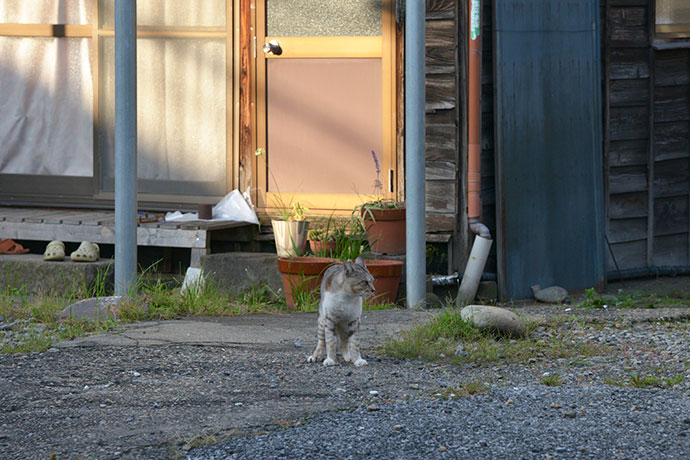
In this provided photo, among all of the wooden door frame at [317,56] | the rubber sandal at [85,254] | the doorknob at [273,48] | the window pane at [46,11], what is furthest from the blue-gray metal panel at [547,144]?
the window pane at [46,11]

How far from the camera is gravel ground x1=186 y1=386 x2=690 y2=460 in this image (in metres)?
3.22

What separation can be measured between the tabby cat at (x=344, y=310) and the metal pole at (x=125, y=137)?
6.78 ft

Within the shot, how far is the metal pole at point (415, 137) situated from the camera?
20.6ft

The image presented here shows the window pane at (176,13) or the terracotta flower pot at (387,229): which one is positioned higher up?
the window pane at (176,13)

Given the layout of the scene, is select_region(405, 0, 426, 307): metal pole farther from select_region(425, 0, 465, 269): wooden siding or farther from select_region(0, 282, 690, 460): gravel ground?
select_region(0, 282, 690, 460): gravel ground

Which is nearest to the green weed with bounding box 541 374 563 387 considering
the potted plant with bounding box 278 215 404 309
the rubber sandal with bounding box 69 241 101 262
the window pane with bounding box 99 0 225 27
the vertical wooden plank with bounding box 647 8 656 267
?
the potted plant with bounding box 278 215 404 309

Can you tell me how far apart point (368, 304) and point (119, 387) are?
2613mm

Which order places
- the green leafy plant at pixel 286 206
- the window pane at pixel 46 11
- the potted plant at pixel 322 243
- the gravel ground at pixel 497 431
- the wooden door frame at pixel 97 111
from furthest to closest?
1. the window pane at pixel 46 11
2. the wooden door frame at pixel 97 111
3. the green leafy plant at pixel 286 206
4. the potted plant at pixel 322 243
5. the gravel ground at pixel 497 431

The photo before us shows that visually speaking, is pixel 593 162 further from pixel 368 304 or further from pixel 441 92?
pixel 368 304

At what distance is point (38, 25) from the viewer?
27.0 feet

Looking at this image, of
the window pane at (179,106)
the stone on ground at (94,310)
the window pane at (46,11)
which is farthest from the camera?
the window pane at (46,11)

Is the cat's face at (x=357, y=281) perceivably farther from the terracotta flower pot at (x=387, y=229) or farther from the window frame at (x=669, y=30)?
the window frame at (x=669, y=30)

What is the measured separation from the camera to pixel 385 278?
666 cm

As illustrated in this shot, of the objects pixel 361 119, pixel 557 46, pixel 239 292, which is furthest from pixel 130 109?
pixel 557 46
